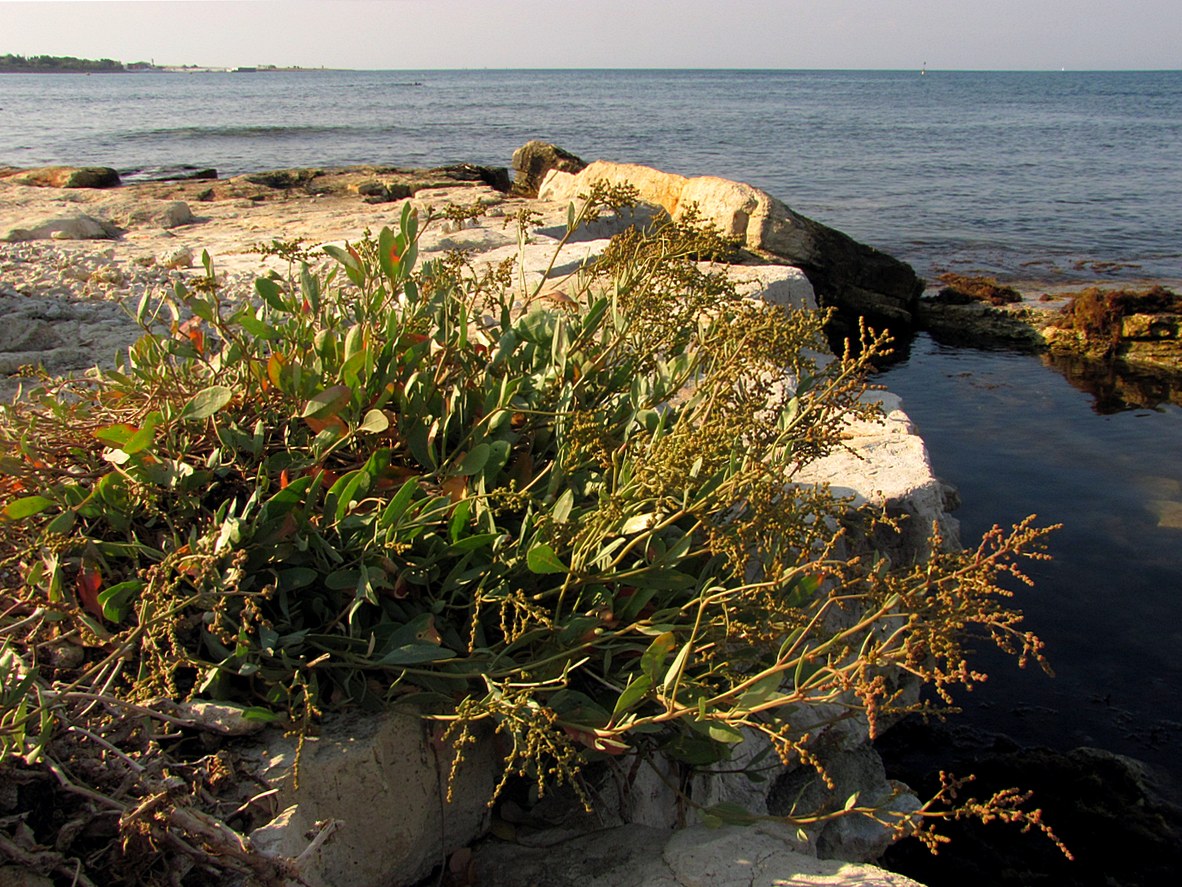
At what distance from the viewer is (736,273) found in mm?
5973

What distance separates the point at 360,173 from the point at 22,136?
20.4m

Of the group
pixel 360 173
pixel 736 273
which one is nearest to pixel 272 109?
pixel 360 173

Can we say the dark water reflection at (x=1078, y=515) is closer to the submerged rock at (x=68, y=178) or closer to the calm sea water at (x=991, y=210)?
the calm sea water at (x=991, y=210)

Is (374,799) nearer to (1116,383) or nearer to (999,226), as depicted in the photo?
(1116,383)

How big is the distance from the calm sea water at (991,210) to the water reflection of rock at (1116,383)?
0.60 ft

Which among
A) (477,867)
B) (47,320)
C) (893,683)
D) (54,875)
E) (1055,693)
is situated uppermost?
(47,320)

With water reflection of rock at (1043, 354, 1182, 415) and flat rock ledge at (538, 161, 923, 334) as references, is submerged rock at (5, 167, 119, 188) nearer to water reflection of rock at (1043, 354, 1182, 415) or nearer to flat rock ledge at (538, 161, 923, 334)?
flat rock ledge at (538, 161, 923, 334)

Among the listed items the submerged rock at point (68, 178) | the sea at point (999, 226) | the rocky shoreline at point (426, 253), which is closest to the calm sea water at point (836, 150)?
the sea at point (999, 226)

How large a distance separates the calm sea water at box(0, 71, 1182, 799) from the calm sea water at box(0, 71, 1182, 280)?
0.41 ft

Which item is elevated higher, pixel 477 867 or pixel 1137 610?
pixel 477 867

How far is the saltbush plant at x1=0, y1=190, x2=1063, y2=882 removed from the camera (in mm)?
1766

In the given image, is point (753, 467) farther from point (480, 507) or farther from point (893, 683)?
point (893, 683)

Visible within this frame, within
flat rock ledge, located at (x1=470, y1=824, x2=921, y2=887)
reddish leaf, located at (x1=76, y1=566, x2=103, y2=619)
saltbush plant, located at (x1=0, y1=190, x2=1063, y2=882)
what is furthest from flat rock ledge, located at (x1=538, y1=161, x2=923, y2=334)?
reddish leaf, located at (x1=76, y1=566, x2=103, y2=619)

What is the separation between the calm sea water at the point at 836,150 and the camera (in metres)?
17.1
